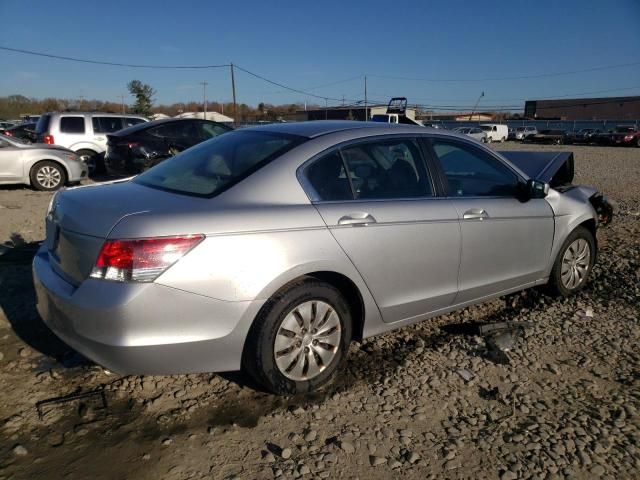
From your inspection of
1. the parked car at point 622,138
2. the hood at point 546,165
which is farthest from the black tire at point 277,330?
the parked car at point 622,138

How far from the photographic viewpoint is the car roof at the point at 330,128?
3.34 meters

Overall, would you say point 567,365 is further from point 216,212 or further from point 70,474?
point 70,474

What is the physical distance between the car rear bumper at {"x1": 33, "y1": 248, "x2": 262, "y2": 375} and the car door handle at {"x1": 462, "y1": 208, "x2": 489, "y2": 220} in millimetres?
1681

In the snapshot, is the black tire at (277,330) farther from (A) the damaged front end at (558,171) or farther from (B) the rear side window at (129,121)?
(B) the rear side window at (129,121)

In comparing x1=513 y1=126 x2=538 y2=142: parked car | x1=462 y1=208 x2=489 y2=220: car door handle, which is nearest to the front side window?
x1=462 y1=208 x2=489 y2=220: car door handle

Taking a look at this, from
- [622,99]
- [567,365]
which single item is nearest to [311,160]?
[567,365]


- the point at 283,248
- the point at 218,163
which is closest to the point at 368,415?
the point at 283,248

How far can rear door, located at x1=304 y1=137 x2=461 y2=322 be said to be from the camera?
3025 millimetres

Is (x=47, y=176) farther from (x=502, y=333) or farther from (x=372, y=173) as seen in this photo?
(x=502, y=333)

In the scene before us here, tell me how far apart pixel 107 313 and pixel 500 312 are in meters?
3.25

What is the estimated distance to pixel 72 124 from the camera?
13.0 m

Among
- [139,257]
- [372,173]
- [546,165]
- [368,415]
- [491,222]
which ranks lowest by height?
[368,415]

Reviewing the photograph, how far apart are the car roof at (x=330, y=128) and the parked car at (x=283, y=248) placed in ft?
0.06

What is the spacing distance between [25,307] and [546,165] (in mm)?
5191
